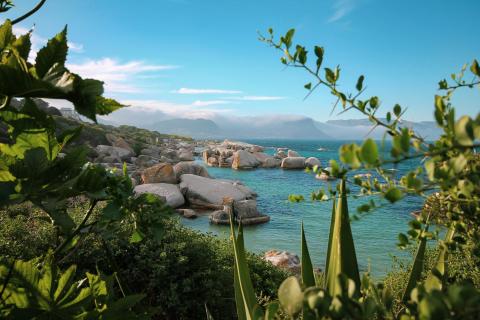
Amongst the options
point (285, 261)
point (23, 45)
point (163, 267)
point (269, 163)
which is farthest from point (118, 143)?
point (23, 45)

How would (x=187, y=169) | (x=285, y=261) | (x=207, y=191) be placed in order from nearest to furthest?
(x=285, y=261) → (x=207, y=191) → (x=187, y=169)

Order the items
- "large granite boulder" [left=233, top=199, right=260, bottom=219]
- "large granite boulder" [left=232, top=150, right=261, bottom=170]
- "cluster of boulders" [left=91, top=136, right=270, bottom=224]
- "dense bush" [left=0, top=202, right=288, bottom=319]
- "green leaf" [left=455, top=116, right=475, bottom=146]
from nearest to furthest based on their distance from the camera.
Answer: "green leaf" [left=455, top=116, right=475, bottom=146] → "dense bush" [left=0, top=202, right=288, bottom=319] → "large granite boulder" [left=233, top=199, right=260, bottom=219] → "cluster of boulders" [left=91, top=136, right=270, bottom=224] → "large granite boulder" [left=232, top=150, right=261, bottom=170]

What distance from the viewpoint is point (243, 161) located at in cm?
3219

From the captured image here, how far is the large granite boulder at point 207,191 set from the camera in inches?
630

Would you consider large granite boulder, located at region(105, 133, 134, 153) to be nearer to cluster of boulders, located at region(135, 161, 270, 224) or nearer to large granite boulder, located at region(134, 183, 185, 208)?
cluster of boulders, located at region(135, 161, 270, 224)

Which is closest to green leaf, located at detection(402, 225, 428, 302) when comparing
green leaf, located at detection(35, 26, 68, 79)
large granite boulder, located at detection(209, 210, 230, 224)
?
green leaf, located at detection(35, 26, 68, 79)

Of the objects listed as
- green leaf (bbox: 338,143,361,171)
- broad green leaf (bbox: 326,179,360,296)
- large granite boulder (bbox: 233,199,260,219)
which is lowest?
large granite boulder (bbox: 233,199,260,219)

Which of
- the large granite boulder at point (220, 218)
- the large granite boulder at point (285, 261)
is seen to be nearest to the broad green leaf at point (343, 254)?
the large granite boulder at point (285, 261)

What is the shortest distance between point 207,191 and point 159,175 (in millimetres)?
2845

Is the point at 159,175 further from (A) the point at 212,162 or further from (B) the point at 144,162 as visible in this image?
(A) the point at 212,162

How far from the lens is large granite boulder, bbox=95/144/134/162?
Result: 26.9m

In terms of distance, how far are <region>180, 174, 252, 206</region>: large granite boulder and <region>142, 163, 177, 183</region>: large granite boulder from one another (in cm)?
70

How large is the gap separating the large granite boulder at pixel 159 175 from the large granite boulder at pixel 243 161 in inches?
545

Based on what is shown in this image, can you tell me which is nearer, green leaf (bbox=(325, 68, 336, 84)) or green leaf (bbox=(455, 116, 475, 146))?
green leaf (bbox=(455, 116, 475, 146))
